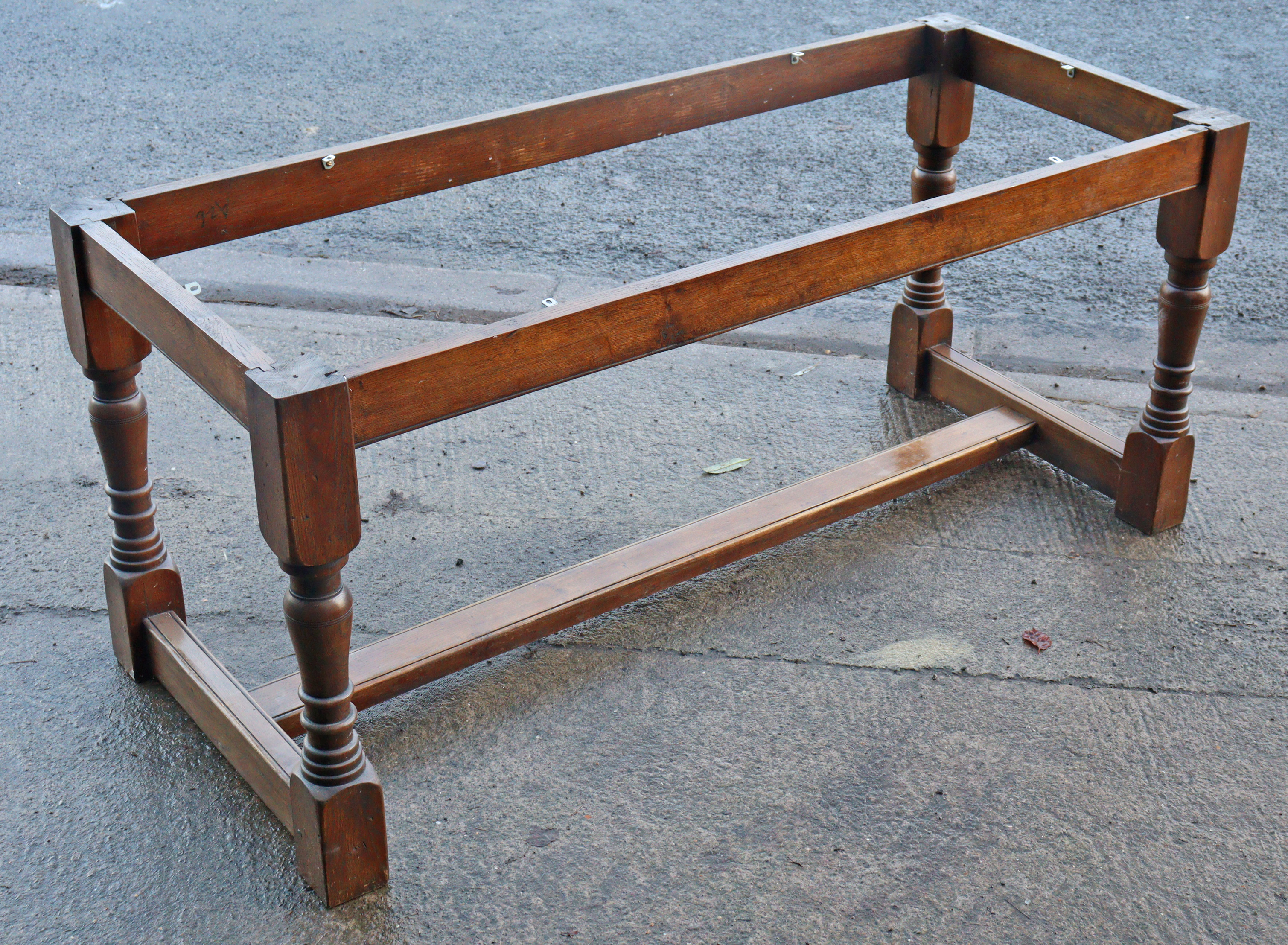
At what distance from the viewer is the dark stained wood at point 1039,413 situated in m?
2.79

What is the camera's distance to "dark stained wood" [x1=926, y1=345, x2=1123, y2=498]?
2787 millimetres

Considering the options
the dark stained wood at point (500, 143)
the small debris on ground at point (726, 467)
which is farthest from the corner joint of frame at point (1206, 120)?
the small debris on ground at point (726, 467)

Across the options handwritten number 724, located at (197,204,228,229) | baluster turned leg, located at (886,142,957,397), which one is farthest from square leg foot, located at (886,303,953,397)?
handwritten number 724, located at (197,204,228,229)

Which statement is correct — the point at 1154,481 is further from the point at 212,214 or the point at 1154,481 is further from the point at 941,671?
the point at 212,214

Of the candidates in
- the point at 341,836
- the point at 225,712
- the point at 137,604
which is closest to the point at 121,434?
the point at 137,604

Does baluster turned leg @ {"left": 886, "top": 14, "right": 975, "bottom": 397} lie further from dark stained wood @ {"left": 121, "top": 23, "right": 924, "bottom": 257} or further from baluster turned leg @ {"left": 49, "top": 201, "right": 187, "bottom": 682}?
baluster turned leg @ {"left": 49, "top": 201, "right": 187, "bottom": 682}

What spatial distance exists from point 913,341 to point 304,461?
1896mm

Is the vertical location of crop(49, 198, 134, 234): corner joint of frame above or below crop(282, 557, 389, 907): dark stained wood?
above

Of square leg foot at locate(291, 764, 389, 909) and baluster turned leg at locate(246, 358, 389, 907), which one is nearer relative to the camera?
baluster turned leg at locate(246, 358, 389, 907)

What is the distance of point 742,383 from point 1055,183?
1257 millimetres

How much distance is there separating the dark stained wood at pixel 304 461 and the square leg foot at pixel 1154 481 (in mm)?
1665

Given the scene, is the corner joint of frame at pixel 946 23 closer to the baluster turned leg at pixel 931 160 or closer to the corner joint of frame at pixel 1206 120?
the baluster turned leg at pixel 931 160

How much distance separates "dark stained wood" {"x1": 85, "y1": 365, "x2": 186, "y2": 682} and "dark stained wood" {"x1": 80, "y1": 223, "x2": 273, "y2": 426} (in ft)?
0.73

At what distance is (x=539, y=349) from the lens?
5.69ft
